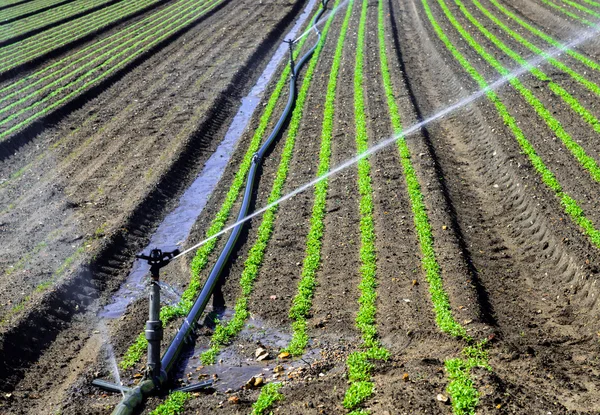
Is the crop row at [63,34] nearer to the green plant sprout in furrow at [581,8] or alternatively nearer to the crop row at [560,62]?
Answer: the crop row at [560,62]

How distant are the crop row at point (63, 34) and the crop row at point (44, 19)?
76 cm

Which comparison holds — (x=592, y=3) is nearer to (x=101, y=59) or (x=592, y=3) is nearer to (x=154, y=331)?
(x=101, y=59)

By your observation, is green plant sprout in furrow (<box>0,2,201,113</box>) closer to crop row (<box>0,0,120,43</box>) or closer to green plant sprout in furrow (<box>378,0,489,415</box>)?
crop row (<box>0,0,120,43</box>)

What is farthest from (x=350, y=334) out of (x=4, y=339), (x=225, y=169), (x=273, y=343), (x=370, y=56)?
(x=370, y=56)

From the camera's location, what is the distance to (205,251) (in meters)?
11.9

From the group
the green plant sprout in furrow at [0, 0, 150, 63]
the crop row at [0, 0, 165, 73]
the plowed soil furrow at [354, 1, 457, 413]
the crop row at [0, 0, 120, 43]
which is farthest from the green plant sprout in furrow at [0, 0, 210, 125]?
the plowed soil furrow at [354, 1, 457, 413]

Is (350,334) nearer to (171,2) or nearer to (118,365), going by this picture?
(118,365)

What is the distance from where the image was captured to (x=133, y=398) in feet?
25.2

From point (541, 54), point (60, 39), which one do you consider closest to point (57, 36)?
point (60, 39)

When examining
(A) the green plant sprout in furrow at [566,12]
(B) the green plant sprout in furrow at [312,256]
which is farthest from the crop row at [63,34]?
(A) the green plant sprout in furrow at [566,12]

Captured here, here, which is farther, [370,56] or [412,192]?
[370,56]

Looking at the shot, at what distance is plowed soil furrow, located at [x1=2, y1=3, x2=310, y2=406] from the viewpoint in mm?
9148

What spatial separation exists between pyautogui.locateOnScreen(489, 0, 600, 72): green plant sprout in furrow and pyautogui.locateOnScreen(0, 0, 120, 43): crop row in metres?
20.9

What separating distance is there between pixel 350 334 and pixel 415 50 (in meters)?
18.2
